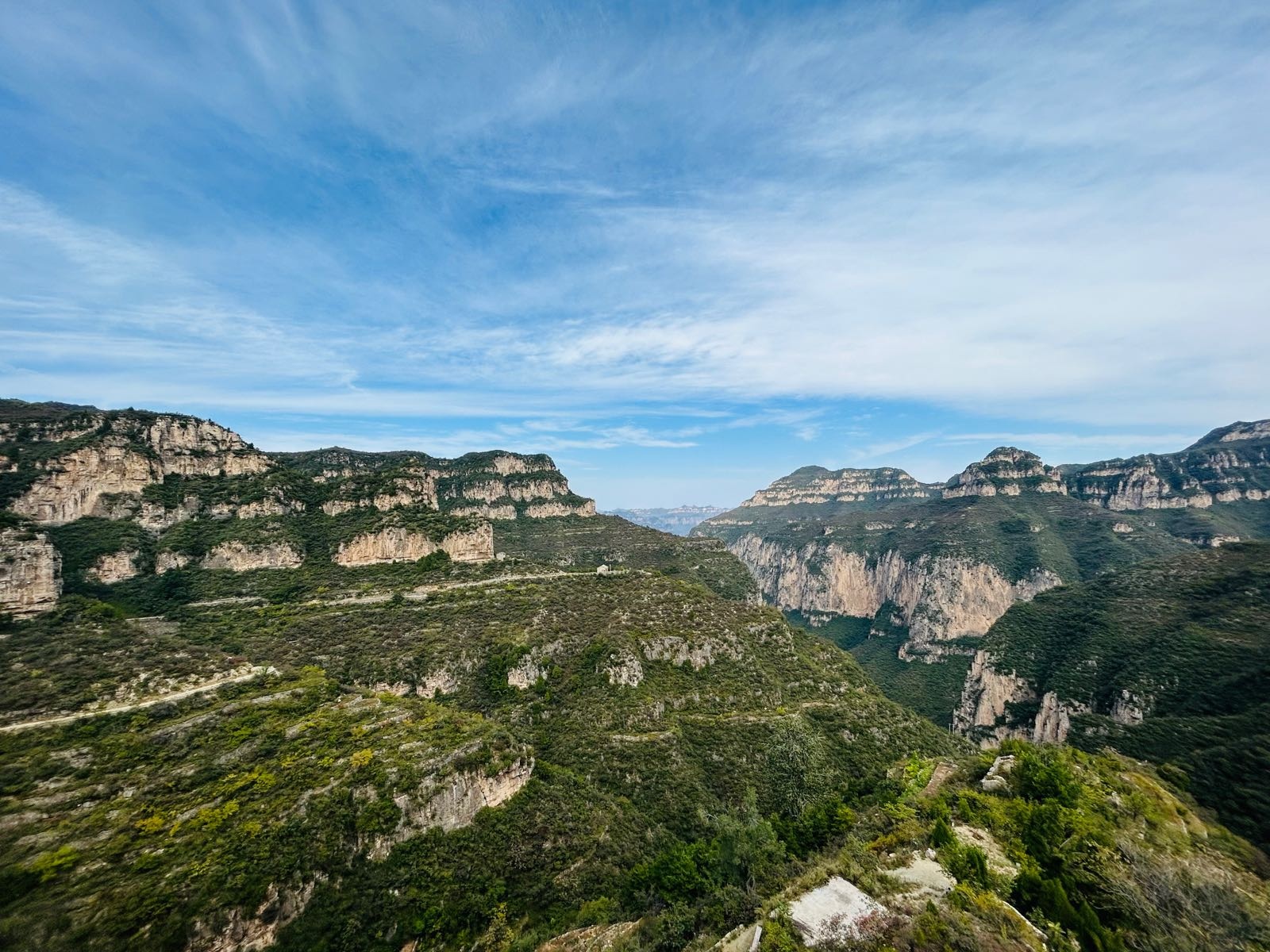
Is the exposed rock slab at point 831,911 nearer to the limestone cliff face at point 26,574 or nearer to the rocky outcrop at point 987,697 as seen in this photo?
the limestone cliff face at point 26,574

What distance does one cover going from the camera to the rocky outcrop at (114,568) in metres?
76.9

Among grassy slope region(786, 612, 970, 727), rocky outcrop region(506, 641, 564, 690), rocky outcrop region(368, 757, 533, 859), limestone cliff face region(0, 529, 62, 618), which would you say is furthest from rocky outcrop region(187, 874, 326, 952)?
grassy slope region(786, 612, 970, 727)

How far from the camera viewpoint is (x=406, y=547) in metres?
106

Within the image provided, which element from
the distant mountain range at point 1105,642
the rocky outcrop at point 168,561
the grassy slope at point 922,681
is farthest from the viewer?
the grassy slope at point 922,681

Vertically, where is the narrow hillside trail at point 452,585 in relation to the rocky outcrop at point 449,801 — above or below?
above

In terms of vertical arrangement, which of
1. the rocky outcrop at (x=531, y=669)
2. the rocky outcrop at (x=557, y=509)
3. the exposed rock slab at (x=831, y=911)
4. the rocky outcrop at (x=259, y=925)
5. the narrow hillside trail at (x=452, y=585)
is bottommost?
the rocky outcrop at (x=259, y=925)

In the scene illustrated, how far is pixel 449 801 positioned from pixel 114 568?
77.4 metres

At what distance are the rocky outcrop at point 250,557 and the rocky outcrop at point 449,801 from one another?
227ft

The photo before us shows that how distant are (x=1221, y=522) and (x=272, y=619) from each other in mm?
307062

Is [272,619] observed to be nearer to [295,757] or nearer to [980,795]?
[295,757]

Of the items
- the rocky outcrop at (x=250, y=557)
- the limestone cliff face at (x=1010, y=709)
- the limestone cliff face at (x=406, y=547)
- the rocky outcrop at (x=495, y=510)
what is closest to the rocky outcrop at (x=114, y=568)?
the rocky outcrop at (x=250, y=557)

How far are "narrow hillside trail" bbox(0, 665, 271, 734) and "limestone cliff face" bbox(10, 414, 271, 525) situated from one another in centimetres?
5692

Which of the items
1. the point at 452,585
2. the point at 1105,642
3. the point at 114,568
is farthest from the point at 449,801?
the point at 1105,642

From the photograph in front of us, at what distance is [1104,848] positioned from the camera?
27016 mm
